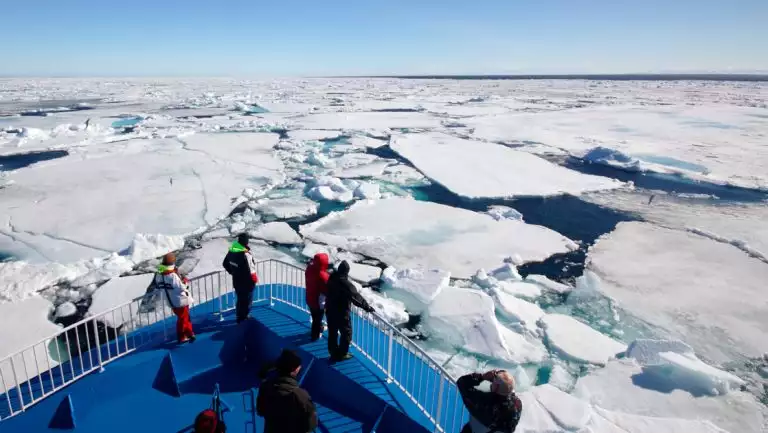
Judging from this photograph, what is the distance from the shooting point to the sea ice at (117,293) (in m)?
7.34

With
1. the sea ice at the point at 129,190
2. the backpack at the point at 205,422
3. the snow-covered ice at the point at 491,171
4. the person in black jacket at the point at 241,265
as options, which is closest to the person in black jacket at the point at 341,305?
the person in black jacket at the point at 241,265

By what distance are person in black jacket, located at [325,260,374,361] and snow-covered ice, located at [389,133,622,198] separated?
429 inches

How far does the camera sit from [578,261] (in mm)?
9859

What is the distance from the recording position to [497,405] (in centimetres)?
258

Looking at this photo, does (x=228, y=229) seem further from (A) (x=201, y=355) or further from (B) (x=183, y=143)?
(B) (x=183, y=143)

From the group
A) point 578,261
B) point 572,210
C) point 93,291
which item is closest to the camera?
point 93,291

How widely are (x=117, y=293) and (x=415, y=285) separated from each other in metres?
5.54

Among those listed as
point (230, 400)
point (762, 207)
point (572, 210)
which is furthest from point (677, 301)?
point (762, 207)

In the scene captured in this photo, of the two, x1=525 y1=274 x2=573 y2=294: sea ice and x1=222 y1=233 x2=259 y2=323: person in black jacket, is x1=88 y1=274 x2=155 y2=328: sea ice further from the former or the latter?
x1=525 y1=274 x2=573 y2=294: sea ice

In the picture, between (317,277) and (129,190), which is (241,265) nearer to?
(317,277)

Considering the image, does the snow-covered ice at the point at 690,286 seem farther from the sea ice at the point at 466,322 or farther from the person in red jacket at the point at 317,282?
the person in red jacket at the point at 317,282

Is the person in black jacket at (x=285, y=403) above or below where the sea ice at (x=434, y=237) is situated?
above

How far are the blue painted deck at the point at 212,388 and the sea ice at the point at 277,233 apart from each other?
17.6 feet

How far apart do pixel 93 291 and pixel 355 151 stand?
1506cm
